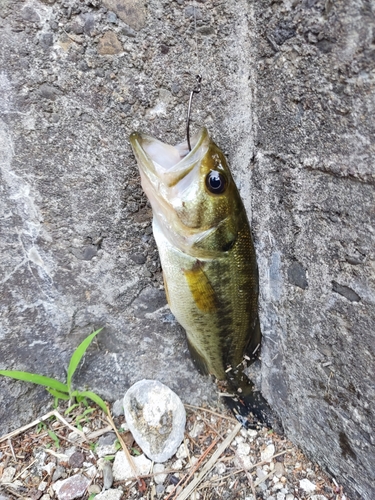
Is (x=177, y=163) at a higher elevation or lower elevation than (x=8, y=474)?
higher

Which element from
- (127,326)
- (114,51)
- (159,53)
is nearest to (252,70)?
(159,53)

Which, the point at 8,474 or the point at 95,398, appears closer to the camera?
the point at 8,474

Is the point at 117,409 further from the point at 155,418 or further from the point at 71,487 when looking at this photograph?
the point at 71,487

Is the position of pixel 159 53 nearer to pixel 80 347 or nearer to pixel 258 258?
pixel 258 258

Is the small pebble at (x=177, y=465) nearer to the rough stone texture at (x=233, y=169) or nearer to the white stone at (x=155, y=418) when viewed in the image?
the white stone at (x=155, y=418)

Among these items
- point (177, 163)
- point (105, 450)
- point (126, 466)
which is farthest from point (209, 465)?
point (177, 163)
